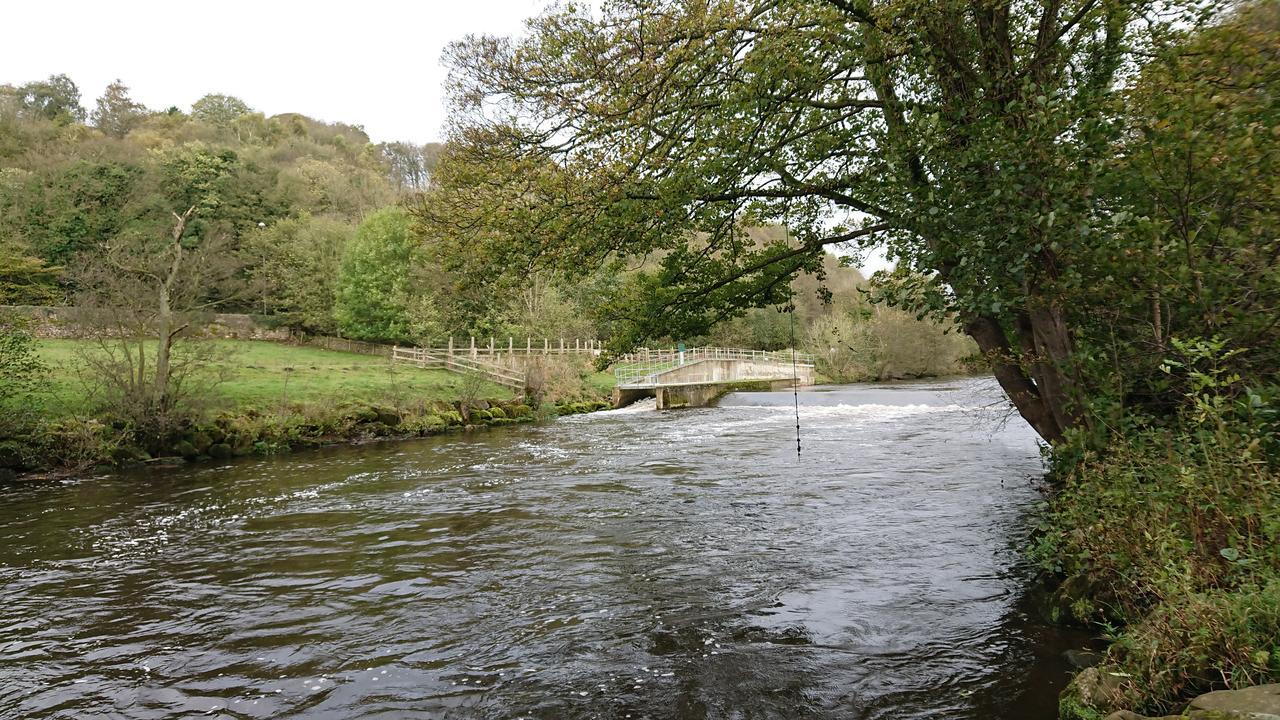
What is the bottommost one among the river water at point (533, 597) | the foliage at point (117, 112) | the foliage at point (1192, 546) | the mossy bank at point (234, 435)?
the river water at point (533, 597)

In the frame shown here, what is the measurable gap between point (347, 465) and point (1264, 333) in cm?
1639

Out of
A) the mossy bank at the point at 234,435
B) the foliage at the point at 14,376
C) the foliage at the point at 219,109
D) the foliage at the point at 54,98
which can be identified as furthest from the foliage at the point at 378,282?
the foliage at the point at 219,109

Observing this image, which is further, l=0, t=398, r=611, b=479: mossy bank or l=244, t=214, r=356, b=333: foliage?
l=244, t=214, r=356, b=333: foliage

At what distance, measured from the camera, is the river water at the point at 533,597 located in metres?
4.71

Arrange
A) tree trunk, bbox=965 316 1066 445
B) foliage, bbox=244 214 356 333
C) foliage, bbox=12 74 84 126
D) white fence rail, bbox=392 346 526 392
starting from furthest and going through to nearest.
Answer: foliage, bbox=12 74 84 126
foliage, bbox=244 214 356 333
white fence rail, bbox=392 346 526 392
tree trunk, bbox=965 316 1066 445

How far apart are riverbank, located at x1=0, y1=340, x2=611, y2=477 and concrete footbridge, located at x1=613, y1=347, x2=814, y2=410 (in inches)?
211

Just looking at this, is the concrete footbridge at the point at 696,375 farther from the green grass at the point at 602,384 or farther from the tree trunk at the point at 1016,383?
the tree trunk at the point at 1016,383

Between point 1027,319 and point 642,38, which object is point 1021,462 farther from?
point 642,38

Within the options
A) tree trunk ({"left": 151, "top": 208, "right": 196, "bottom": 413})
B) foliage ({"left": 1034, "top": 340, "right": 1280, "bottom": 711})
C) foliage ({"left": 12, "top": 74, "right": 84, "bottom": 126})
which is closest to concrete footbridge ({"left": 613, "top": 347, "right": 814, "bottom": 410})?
tree trunk ({"left": 151, "top": 208, "right": 196, "bottom": 413})

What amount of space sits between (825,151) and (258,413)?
717 inches

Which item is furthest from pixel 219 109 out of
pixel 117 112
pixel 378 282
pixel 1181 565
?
pixel 1181 565

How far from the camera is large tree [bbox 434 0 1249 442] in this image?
523 cm

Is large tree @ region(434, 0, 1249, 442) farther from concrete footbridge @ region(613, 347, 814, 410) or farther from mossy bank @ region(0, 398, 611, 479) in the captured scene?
concrete footbridge @ region(613, 347, 814, 410)

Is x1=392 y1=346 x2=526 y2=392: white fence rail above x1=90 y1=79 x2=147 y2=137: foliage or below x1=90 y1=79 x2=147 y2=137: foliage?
below
